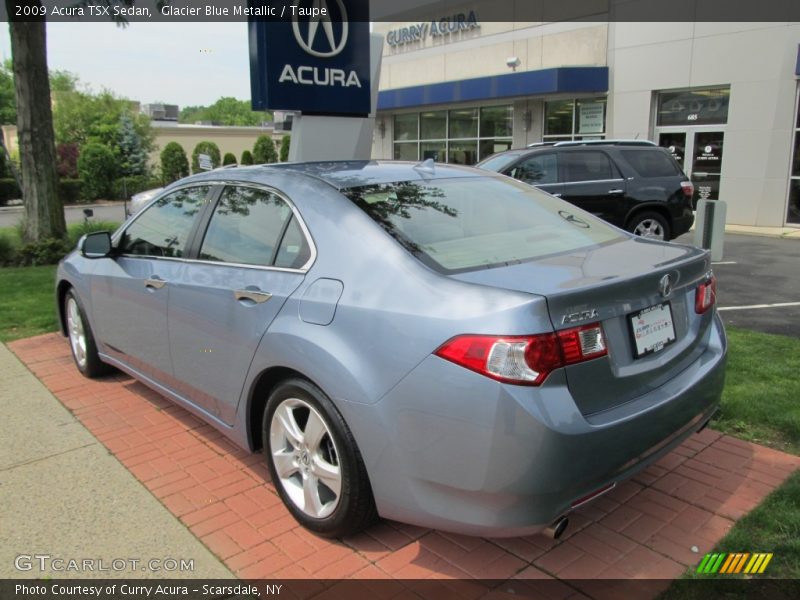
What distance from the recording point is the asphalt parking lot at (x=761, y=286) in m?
6.71

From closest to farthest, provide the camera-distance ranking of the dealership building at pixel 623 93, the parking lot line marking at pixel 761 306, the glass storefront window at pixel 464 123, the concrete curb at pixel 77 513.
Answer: the concrete curb at pixel 77 513, the parking lot line marking at pixel 761 306, the dealership building at pixel 623 93, the glass storefront window at pixel 464 123

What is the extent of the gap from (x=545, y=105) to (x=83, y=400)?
731 inches

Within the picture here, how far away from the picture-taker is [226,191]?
3750 mm

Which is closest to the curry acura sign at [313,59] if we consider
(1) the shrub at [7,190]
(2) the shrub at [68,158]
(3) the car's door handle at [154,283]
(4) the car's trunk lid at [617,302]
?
(3) the car's door handle at [154,283]

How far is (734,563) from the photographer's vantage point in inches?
108

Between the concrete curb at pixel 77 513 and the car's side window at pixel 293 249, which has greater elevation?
the car's side window at pixel 293 249

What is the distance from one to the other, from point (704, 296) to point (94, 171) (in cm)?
3754

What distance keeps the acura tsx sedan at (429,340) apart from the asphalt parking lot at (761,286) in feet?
12.7

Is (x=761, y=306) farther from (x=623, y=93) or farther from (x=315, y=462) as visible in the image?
(x=623, y=93)

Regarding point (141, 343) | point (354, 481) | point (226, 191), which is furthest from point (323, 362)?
point (141, 343)

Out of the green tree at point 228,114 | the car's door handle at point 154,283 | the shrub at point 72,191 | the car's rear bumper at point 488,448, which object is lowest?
the shrub at point 72,191

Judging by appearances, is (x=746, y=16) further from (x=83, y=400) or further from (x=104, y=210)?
(x=104, y=210)

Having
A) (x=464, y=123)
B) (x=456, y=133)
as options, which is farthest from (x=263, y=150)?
(x=464, y=123)

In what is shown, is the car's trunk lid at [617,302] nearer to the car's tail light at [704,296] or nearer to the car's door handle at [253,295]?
the car's tail light at [704,296]
